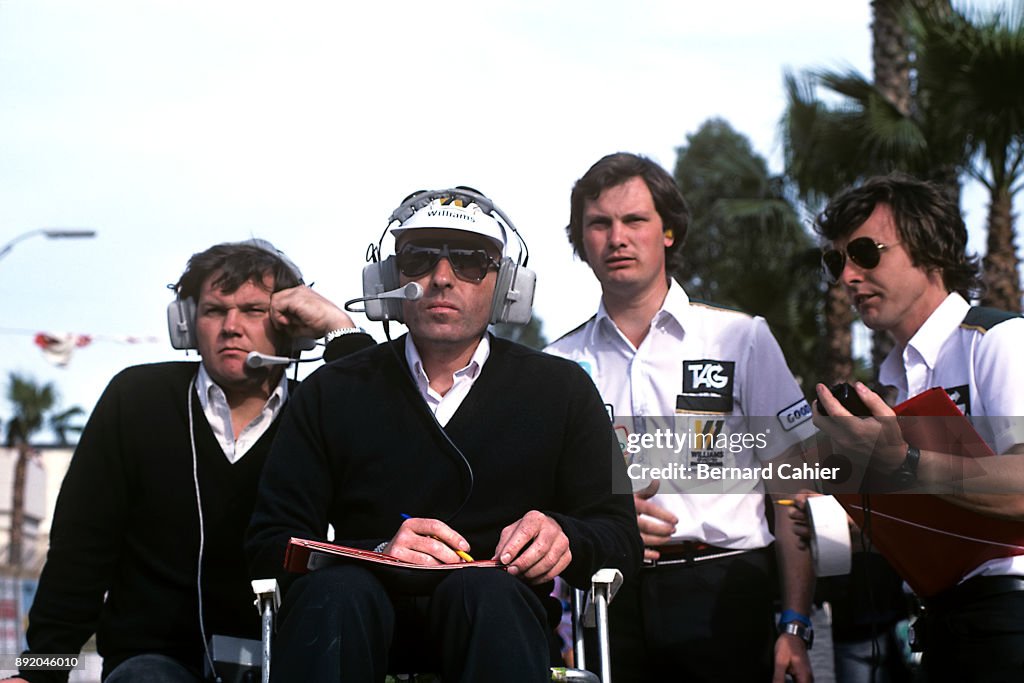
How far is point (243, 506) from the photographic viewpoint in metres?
4.24

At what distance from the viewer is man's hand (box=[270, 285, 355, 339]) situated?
4.57m

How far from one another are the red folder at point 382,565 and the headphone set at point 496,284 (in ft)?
3.32

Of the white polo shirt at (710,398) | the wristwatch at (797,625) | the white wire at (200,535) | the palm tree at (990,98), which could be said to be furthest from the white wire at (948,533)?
the palm tree at (990,98)

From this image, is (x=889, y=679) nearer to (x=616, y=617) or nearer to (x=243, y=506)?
(x=616, y=617)

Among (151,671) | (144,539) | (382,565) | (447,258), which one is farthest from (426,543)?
(144,539)

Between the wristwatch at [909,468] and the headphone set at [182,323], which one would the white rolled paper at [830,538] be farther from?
the headphone set at [182,323]

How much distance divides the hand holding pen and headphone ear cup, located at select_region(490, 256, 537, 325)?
0.88m

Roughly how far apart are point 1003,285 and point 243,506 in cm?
1145

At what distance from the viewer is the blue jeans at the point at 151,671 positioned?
3.86 metres

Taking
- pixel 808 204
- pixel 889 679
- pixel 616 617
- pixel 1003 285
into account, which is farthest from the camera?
pixel 808 204

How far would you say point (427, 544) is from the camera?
3.19 m

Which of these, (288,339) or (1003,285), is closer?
(288,339)

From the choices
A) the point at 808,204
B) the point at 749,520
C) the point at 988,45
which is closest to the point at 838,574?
the point at 749,520

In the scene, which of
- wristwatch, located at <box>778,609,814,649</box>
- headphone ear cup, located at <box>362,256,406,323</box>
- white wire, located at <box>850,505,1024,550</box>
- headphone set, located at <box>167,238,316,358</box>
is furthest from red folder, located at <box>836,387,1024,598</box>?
headphone set, located at <box>167,238,316,358</box>
